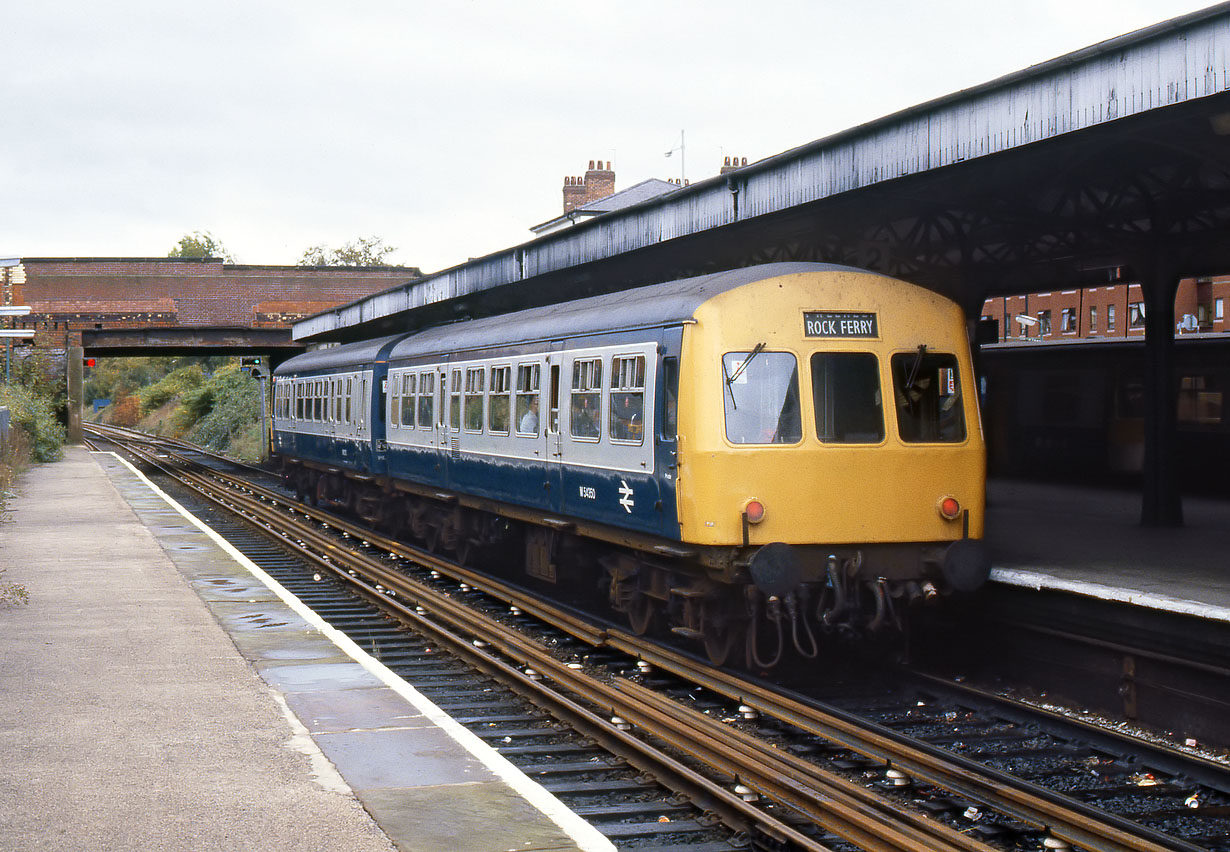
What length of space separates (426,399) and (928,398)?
852 cm

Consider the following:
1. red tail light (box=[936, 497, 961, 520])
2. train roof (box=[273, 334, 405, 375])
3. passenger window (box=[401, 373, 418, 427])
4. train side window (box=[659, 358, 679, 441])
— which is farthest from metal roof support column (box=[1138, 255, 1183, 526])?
train roof (box=[273, 334, 405, 375])

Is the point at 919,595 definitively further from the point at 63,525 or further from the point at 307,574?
the point at 63,525

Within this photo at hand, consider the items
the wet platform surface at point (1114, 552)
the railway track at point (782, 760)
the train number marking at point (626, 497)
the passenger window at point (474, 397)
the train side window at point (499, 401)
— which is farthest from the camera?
the passenger window at point (474, 397)

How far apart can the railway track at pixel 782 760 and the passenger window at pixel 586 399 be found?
5.66ft

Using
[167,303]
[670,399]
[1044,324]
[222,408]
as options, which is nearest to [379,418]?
[670,399]

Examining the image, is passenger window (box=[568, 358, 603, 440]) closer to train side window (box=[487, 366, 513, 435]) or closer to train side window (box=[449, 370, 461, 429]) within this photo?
train side window (box=[487, 366, 513, 435])

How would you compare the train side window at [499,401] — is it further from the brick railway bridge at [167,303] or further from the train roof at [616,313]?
the brick railway bridge at [167,303]

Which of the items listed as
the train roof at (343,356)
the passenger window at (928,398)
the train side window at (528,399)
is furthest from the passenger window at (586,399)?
the train roof at (343,356)

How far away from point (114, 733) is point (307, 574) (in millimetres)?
8902

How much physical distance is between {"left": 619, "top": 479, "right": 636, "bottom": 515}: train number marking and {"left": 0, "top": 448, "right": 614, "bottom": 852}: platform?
2286 mm

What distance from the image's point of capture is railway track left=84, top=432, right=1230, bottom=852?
6.03 metres

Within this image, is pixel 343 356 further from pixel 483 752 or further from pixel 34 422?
pixel 34 422

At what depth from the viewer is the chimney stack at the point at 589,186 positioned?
161 feet

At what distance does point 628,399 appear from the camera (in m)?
10.4
